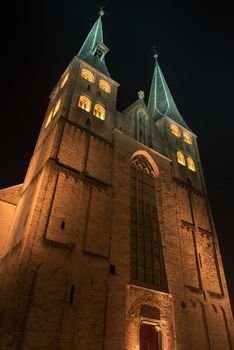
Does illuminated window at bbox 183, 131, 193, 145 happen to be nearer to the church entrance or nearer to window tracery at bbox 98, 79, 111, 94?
window tracery at bbox 98, 79, 111, 94

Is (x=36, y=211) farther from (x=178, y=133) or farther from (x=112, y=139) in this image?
(x=178, y=133)

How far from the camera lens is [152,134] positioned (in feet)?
72.1

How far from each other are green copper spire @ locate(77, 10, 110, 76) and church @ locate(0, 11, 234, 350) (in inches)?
63.4

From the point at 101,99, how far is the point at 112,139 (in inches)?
163

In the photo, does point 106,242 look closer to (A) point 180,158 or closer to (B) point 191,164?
(A) point 180,158

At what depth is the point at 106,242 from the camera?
546 inches

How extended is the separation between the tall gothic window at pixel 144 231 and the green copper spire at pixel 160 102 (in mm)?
9770

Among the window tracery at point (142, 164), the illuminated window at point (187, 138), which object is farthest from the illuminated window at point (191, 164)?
the window tracery at point (142, 164)

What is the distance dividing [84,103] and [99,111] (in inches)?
47.7

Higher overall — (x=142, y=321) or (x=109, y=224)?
(x=109, y=224)

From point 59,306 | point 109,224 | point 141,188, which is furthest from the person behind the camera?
point 141,188

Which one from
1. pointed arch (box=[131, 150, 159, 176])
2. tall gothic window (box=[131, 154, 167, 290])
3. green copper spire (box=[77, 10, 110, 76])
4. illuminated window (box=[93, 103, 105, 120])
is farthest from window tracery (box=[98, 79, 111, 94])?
tall gothic window (box=[131, 154, 167, 290])

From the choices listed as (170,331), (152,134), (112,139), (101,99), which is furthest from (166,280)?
(101,99)

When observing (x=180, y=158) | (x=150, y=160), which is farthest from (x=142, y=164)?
(x=180, y=158)
